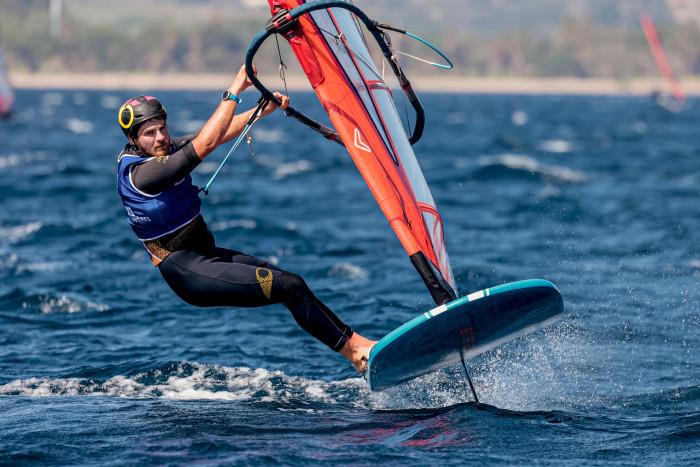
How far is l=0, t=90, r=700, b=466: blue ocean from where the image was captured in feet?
22.2

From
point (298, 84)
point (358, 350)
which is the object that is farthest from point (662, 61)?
point (298, 84)

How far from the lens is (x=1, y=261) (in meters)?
14.4

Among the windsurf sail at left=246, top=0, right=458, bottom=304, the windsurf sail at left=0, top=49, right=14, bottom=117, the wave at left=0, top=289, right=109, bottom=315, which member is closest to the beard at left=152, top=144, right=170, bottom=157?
the windsurf sail at left=246, top=0, right=458, bottom=304

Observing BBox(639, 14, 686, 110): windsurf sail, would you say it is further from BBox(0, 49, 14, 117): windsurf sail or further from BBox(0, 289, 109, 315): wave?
BBox(0, 289, 109, 315): wave

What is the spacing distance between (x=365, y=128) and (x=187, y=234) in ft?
4.89

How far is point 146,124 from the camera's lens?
7348 mm

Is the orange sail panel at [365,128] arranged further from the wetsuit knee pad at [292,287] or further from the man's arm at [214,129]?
the man's arm at [214,129]

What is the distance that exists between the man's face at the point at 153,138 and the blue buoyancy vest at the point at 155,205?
0.28 ft

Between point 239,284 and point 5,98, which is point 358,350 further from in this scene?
point 5,98

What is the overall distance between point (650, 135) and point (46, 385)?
45203 mm

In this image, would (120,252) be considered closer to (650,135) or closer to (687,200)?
(687,200)

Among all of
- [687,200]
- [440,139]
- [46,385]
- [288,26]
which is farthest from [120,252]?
[440,139]

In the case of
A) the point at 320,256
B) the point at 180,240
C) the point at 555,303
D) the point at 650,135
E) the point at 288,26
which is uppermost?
the point at 288,26

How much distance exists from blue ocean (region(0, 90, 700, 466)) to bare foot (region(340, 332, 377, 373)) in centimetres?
34
